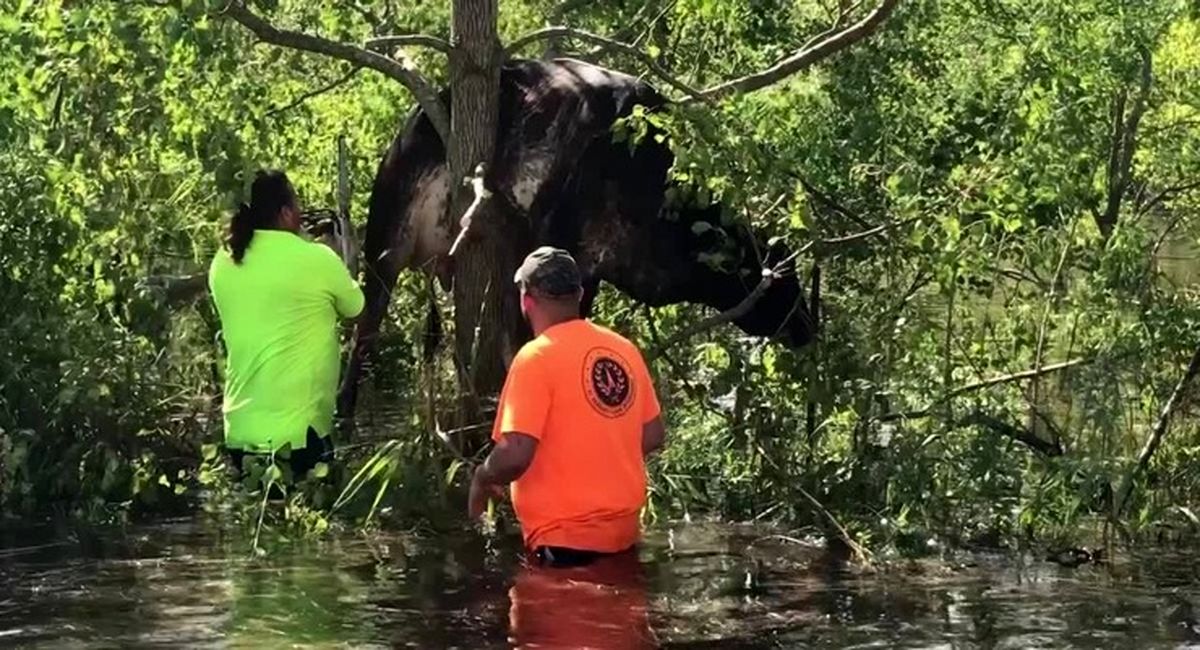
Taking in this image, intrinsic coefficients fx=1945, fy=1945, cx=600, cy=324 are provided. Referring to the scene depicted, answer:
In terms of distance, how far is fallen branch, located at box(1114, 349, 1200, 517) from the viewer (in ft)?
29.0

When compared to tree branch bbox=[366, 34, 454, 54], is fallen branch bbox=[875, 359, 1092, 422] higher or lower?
lower

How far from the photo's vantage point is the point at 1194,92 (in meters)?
13.4

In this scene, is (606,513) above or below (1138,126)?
below

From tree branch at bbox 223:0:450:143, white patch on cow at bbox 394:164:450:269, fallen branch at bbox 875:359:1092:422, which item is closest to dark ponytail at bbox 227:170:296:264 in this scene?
tree branch at bbox 223:0:450:143

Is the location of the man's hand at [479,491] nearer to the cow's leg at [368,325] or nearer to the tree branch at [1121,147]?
the cow's leg at [368,325]

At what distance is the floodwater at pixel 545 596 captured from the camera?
24.1ft

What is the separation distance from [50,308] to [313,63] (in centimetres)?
314

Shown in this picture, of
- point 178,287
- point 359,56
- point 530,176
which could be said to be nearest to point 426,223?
point 530,176

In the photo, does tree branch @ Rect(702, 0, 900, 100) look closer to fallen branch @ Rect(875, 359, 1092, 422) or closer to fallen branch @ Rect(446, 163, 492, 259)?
fallen branch @ Rect(446, 163, 492, 259)

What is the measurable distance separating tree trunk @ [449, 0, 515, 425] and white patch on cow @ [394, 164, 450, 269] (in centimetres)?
29

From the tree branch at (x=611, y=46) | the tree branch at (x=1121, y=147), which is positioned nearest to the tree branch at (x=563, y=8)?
the tree branch at (x=611, y=46)

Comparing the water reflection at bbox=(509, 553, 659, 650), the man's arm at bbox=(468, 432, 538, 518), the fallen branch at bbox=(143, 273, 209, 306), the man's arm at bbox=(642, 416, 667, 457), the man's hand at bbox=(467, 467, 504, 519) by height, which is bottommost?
the water reflection at bbox=(509, 553, 659, 650)

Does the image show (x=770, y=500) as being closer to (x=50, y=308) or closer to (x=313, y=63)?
(x=50, y=308)

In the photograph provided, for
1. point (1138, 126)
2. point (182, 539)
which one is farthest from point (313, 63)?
point (1138, 126)
